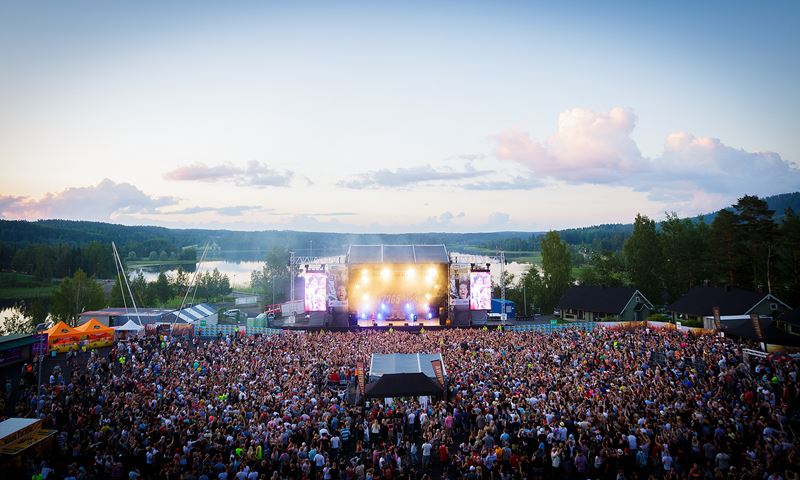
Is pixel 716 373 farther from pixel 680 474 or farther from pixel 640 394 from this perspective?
pixel 680 474

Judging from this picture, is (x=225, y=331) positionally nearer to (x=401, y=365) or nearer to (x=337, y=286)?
(x=337, y=286)

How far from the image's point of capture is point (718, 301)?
97.7 feet

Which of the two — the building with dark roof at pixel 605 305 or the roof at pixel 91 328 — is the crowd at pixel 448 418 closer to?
the roof at pixel 91 328

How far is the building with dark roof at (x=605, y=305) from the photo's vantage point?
34125mm

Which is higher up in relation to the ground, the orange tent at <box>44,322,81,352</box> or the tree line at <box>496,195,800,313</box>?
the tree line at <box>496,195,800,313</box>

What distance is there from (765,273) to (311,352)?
34.1m

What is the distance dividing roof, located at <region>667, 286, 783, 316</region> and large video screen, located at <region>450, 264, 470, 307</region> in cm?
1407

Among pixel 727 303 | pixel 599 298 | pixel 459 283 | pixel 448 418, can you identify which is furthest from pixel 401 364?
pixel 599 298

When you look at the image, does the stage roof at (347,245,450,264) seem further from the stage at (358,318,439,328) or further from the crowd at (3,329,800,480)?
the crowd at (3,329,800,480)

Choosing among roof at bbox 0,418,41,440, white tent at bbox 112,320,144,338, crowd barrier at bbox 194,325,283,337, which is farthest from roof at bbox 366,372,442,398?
white tent at bbox 112,320,144,338

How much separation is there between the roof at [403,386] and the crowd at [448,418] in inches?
16.5

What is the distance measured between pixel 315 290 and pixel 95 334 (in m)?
12.1

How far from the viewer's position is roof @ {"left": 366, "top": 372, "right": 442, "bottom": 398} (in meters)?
12.4

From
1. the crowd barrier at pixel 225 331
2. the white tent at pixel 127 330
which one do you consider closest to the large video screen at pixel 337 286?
the crowd barrier at pixel 225 331
